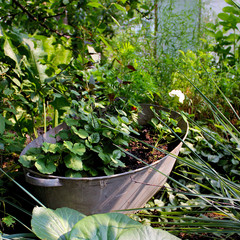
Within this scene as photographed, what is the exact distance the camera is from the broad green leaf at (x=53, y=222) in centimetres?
75

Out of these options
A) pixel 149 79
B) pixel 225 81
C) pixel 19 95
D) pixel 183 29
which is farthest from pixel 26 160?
pixel 183 29

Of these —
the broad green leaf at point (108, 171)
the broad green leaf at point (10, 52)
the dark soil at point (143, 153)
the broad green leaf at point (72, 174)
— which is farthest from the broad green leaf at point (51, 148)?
the broad green leaf at point (10, 52)

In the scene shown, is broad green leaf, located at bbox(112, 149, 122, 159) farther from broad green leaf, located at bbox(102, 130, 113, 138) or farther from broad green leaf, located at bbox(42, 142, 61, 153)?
broad green leaf, located at bbox(42, 142, 61, 153)

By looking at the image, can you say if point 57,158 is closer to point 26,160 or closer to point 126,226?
point 26,160

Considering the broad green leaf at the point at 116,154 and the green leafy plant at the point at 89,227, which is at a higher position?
the broad green leaf at the point at 116,154

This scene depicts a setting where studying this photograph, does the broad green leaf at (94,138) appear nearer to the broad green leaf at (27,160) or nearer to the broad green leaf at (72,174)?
the broad green leaf at (72,174)

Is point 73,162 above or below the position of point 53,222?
above

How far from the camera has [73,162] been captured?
967mm

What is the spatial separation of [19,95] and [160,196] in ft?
3.20

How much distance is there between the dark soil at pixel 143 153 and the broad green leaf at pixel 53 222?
1.13ft

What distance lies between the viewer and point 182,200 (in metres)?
1.35

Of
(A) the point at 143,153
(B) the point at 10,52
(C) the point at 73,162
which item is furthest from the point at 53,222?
(B) the point at 10,52

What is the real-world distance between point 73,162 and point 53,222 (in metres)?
0.24

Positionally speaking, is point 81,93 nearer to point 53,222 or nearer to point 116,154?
point 116,154
